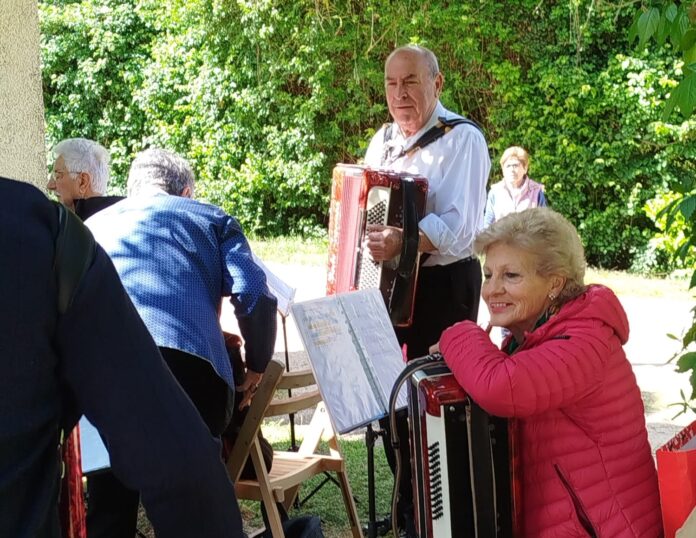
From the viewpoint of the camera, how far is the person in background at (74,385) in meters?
0.97

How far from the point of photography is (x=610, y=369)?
2.38 metres

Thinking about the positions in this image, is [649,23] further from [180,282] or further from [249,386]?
[249,386]

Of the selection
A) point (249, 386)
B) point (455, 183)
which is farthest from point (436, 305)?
point (249, 386)

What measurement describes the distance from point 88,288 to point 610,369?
5.65ft

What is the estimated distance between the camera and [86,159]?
454 cm

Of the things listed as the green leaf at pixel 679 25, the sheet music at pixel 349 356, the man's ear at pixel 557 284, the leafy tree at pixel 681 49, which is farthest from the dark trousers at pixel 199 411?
the green leaf at pixel 679 25

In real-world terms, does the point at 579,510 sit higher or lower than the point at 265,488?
higher

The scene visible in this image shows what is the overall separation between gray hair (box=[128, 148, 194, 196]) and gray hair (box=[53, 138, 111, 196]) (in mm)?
1171

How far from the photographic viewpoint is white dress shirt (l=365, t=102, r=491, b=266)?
3.81 meters

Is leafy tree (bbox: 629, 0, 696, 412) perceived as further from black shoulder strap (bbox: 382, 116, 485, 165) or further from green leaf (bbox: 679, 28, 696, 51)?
black shoulder strap (bbox: 382, 116, 485, 165)

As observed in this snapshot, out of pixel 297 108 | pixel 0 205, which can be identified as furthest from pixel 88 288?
pixel 297 108

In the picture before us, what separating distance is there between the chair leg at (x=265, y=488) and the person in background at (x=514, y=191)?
207 inches

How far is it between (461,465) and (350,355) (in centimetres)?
71

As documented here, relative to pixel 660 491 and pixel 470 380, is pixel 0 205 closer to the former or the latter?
pixel 470 380
